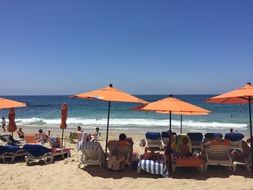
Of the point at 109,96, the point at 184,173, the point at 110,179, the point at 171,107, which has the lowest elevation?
the point at 110,179

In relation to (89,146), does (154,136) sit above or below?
above

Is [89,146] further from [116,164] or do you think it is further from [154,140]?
[154,140]

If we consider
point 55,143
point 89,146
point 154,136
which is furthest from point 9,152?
point 154,136

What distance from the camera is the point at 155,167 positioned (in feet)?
26.9

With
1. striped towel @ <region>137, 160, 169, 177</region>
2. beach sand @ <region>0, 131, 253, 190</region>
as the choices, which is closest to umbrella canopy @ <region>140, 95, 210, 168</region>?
striped towel @ <region>137, 160, 169, 177</region>

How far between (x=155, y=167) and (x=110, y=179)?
1100mm

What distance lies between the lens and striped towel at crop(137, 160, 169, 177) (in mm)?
8177

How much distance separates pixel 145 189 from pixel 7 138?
783 centimetres

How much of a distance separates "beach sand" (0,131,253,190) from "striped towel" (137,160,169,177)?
0.52ft

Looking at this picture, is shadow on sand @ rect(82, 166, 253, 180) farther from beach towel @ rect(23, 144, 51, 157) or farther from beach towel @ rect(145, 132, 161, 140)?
beach towel @ rect(145, 132, 161, 140)

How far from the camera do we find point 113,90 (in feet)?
29.5

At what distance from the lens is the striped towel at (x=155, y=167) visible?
8.18 m

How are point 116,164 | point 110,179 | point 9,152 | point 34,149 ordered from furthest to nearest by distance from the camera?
point 9,152
point 34,149
point 116,164
point 110,179

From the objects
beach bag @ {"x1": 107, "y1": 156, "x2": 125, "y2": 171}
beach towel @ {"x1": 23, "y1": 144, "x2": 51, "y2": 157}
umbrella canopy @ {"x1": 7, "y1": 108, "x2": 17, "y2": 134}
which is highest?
umbrella canopy @ {"x1": 7, "y1": 108, "x2": 17, "y2": 134}
